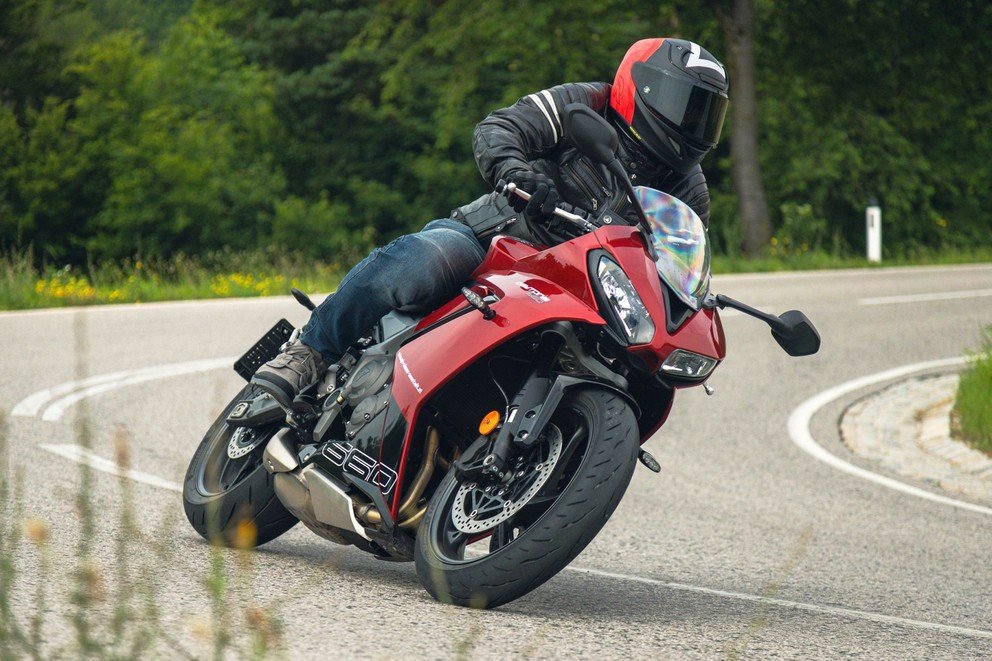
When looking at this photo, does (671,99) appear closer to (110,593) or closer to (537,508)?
(537,508)

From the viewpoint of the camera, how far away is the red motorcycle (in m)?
4.09

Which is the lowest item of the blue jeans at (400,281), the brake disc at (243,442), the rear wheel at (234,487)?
the rear wheel at (234,487)

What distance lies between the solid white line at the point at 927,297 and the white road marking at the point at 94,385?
7.96 metres

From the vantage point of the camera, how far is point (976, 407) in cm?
980

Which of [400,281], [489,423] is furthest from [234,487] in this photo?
[489,423]

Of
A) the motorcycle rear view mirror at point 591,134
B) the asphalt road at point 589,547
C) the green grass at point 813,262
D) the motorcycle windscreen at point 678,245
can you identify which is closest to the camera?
the asphalt road at point 589,547

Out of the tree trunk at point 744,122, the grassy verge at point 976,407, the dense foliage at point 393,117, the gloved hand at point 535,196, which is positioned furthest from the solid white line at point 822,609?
the tree trunk at point 744,122

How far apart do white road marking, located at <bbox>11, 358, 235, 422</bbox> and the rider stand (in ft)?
11.6

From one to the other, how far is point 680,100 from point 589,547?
2301 millimetres

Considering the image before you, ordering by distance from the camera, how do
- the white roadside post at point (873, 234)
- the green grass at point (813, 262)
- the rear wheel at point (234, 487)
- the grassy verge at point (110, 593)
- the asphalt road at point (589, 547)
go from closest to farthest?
the grassy verge at point (110, 593) < the asphalt road at point (589, 547) < the rear wheel at point (234, 487) < the green grass at point (813, 262) < the white roadside post at point (873, 234)

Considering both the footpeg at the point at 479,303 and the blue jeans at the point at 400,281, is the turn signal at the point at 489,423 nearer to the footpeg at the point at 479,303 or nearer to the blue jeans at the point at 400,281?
the footpeg at the point at 479,303

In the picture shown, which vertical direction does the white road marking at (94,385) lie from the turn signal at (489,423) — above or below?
below

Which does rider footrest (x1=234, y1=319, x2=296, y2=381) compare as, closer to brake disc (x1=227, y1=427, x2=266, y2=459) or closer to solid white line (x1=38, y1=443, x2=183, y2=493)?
brake disc (x1=227, y1=427, x2=266, y2=459)

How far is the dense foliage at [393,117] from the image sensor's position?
29297mm
